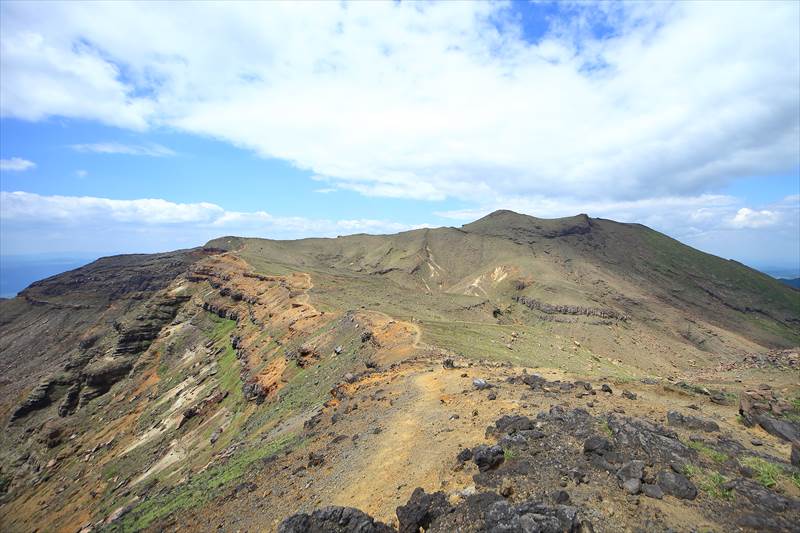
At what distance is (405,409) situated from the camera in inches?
822

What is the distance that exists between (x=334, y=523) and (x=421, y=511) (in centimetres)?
242

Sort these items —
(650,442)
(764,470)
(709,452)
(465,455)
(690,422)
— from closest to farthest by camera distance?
(764,470)
(709,452)
(650,442)
(465,455)
(690,422)

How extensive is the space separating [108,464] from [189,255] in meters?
119

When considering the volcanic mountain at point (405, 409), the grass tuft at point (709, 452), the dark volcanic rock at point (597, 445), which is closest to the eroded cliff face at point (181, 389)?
the volcanic mountain at point (405, 409)

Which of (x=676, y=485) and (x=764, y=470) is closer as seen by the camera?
(x=676, y=485)

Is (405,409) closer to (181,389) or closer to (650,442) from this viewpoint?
(650,442)

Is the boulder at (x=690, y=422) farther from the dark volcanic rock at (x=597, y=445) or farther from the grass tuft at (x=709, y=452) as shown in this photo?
the dark volcanic rock at (x=597, y=445)

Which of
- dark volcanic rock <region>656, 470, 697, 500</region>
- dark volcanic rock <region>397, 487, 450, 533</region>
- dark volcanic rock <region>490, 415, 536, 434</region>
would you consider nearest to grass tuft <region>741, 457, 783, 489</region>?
dark volcanic rock <region>656, 470, 697, 500</region>

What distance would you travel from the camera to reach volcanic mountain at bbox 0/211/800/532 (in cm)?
1080

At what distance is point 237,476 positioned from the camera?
21.1 metres

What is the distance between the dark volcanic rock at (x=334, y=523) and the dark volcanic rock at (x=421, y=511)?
1.55 feet

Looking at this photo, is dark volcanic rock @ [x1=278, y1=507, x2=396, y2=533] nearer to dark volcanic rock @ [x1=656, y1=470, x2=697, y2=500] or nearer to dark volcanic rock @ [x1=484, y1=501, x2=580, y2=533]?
dark volcanic rock @ [x1=484, y1=501, x2=580, y2=533]

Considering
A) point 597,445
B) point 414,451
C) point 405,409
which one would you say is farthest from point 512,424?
point 405,409

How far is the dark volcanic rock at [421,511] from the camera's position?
1068 centimetres
